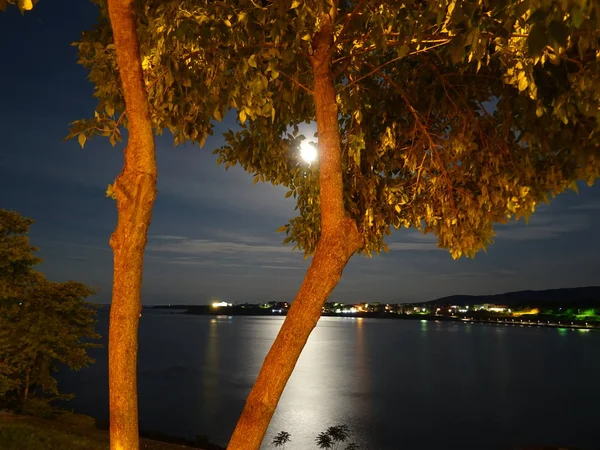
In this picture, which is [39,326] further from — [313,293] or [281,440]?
[313,293]

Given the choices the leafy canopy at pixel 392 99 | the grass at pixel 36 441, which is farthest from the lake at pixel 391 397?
the leafy canopy at pixel 392 99

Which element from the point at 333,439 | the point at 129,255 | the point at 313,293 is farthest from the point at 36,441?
the point at 333,439

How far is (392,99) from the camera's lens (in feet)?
28.8

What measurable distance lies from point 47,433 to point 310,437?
1361 inches

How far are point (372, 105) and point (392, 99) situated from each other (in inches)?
17.4

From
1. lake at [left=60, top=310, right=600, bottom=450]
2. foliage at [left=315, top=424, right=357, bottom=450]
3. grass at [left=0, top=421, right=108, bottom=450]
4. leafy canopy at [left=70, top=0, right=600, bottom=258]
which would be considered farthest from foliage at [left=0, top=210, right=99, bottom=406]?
foliage at [left=315, top=424, right=357, bottom=450]

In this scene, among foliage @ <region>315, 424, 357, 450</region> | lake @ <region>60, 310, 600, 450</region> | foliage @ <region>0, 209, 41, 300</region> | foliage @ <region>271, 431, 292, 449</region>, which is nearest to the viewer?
foliage @ <region>0, 209, 41, 300</region>

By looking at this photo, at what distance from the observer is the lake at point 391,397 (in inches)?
1815

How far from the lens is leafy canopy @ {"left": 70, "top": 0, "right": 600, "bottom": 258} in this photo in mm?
5418

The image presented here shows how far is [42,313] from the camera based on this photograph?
81.4 ft

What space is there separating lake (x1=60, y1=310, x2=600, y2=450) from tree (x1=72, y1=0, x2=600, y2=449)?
34704 millimetres

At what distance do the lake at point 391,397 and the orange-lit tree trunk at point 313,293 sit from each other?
122ft

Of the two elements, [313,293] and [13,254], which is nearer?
[313,293]

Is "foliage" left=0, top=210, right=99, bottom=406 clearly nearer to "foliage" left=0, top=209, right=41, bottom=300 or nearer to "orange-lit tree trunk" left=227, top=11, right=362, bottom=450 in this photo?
"foliage" left=0, top=209, right=41, bottom=300
